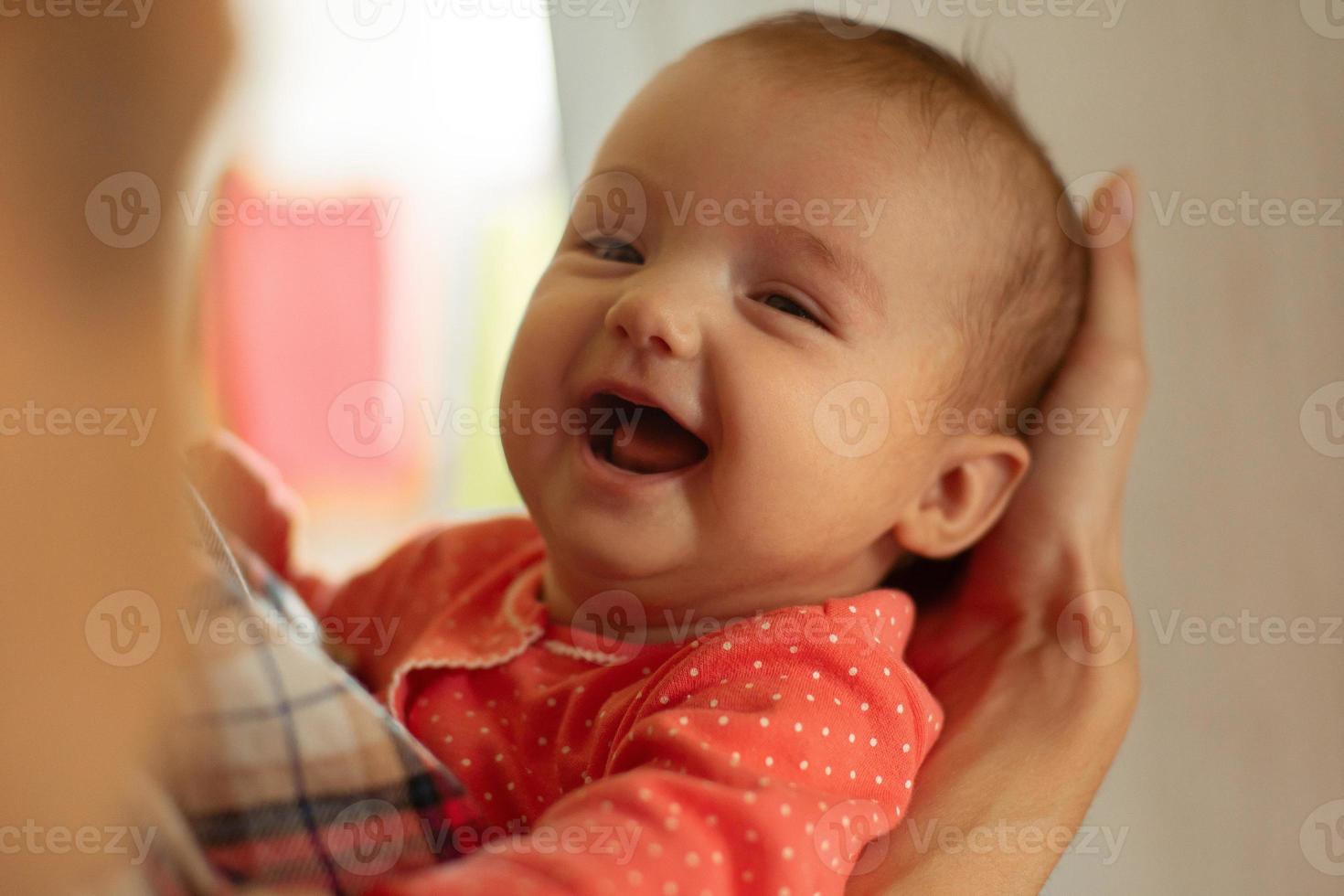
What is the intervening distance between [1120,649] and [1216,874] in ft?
1.65

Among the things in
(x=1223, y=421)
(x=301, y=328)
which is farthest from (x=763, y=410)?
(x=301, y=328)

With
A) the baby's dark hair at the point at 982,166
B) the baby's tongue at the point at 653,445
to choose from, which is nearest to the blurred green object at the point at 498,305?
the baby's dark hair at the point at 982,166

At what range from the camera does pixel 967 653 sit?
3.88 ft

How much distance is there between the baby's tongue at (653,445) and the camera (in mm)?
1000

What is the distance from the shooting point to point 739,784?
77cm

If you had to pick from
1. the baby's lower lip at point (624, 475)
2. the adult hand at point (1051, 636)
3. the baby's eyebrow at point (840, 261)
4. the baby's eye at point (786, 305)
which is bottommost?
the adult hand at point (1051, 636)

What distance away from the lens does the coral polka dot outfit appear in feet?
2.31

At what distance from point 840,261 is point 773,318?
3.0 inches

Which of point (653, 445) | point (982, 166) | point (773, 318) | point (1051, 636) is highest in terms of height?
point (982, 166)

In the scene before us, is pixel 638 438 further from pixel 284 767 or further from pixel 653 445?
pixel 284 767

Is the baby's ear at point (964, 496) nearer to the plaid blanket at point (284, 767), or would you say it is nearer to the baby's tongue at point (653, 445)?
the baby's tongue at point (653, 445)

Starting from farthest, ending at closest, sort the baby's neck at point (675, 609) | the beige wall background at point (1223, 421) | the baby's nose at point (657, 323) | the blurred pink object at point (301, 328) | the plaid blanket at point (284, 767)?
the blurred pink object at point (301, 328), the beige wall background at point (1223, 421), the baby's neck at point (675, 609), the baby's nose at point (657, 323), the plaid blanket at point (284, 767)

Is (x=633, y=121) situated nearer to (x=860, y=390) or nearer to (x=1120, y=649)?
(x=860, y=390)

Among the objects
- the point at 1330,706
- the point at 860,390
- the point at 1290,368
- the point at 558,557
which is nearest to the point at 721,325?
the point at 860,390
